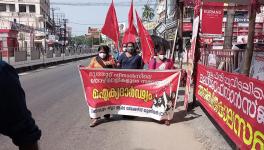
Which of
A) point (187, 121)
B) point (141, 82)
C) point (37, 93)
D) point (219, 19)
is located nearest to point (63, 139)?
point (141, 82)

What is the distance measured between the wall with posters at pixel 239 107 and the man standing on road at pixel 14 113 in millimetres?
3230

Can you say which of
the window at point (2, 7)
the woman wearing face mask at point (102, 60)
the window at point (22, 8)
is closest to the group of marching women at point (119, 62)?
the woman wearing face mask at point (102, 60)

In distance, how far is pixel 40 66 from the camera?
30344 millimetres

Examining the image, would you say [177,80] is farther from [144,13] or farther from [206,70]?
[144,13]

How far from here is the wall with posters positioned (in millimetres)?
4666

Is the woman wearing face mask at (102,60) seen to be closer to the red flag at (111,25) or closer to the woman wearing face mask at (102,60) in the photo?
the woman wearing face mask at (102,60)

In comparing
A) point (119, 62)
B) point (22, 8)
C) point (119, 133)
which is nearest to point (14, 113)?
point (119, 133)

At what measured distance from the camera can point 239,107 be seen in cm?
547

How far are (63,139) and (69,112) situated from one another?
2.75 meters

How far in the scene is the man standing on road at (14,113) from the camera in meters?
1.81

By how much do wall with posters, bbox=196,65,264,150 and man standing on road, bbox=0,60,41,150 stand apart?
10.6 ft

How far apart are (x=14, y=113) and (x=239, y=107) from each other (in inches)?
161

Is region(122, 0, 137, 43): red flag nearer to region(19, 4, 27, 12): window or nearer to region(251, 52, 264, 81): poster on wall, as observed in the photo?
region(251, 52, 264, 81): poster on wall

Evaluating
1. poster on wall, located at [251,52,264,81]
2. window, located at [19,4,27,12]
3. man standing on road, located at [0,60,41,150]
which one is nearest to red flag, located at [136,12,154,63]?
poster on wall, located at [251,52,264,81]
